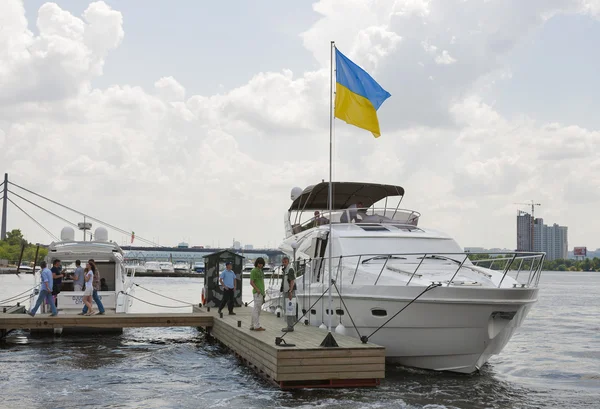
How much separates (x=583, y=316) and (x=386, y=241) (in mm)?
26581

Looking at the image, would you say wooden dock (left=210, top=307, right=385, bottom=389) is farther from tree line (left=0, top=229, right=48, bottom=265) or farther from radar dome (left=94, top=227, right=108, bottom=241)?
tree line (left=0, top=229, right=48, bottom=265)

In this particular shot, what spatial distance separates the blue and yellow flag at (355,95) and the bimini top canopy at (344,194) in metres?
5.75

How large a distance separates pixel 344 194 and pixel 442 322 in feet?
30.3

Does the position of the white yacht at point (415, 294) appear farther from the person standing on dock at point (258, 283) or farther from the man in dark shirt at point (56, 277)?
the man in dark shirt at point (56, 277)

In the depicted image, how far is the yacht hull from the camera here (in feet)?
49.1

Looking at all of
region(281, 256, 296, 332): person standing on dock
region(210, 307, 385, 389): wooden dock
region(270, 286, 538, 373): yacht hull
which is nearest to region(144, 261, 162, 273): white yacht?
region(281, 256, 296, 332): person standing on dock

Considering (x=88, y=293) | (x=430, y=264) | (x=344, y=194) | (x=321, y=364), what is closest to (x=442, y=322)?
(x=430, y=264)

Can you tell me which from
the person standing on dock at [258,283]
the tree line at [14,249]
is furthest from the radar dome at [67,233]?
the tree line at [14,249]

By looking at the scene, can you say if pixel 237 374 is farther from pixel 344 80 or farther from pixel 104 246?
pixel 104 246

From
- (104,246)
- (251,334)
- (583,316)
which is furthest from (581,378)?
(583,316)

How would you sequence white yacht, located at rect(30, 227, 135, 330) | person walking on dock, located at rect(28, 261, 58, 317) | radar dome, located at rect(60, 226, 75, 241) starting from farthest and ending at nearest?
radar dome, located at rect(60, 226, 75, 241), white yacht, located at rect(30, 227, 135, 330), person walking on dock, located at rect(28, 261, 58, 317)

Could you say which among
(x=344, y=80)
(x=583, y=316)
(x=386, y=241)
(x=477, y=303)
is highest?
(x=344, y=80)

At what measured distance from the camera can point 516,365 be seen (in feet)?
67.5

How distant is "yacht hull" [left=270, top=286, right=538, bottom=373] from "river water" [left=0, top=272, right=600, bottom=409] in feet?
1.99
